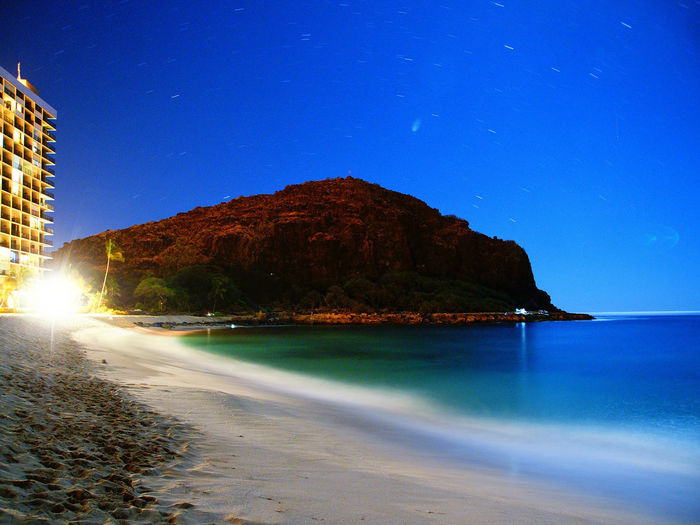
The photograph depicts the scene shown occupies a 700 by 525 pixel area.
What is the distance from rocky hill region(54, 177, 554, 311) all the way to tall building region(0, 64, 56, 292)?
29.7 m

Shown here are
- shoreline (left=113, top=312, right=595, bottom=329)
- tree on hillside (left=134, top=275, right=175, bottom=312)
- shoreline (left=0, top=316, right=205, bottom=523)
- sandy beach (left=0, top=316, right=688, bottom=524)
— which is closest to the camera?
shoreline (left=0, top=316, right=205, bottom=523)

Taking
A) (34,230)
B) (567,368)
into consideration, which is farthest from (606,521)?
(34,230)

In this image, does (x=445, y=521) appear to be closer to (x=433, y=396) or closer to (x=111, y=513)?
(x=111, y=513)

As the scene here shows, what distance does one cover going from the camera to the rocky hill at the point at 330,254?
119 metres

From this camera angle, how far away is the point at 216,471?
528 cm

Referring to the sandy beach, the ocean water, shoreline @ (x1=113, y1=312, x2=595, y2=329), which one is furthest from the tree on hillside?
the sandy beach

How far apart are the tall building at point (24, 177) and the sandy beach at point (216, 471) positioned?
58631 mm

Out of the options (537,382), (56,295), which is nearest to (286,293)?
(56,295)

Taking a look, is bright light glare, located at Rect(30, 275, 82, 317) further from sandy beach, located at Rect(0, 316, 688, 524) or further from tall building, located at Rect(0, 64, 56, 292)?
sandy beach, located at Rect(0, 316, 688, 524)

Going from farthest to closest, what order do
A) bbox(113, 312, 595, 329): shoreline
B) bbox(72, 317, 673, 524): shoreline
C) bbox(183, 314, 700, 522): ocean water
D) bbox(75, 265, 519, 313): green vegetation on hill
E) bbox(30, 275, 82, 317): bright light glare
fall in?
1. bbox(75, 265, 519, 313): green vegetation on hill
2. bbox(113, 312, 595, 329): shoreline
3. bbox(30, 275, 82, 317): bright light glare
4. bbox(183, 314, 700, 522): ocean water
5. bbox(72, 317, 673, 524): shoreline

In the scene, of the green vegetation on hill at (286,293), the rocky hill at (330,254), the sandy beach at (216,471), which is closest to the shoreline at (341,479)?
the sandy beach at (216,471)

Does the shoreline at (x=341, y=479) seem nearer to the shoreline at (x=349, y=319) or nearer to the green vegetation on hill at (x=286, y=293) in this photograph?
the shoreline at (x=349, y=319)

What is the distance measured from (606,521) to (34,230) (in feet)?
259

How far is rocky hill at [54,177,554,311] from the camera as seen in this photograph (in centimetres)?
11944
